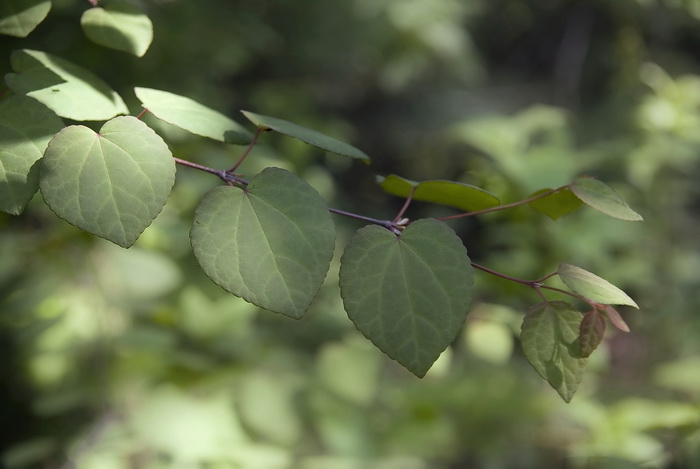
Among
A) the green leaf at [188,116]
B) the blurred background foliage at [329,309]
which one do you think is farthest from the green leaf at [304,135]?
the blurred background foliage at [329,309]

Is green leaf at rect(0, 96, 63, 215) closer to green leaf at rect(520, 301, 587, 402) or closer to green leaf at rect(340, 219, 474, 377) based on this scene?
green leaf at rect(340, 219, 474, 377)

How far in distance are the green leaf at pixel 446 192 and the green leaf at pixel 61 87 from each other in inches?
8.9

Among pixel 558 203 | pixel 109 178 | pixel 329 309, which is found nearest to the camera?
pixel 109 178

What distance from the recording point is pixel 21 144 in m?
0.44

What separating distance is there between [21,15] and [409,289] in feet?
1.35

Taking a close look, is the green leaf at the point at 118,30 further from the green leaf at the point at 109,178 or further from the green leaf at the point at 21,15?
the green leaf at the point at 109,178

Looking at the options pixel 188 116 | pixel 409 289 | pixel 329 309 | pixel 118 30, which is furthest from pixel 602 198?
pixel 329 309

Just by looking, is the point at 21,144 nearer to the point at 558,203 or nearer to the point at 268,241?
the point at 268,241

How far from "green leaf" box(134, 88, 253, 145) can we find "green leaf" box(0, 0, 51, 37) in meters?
0.12

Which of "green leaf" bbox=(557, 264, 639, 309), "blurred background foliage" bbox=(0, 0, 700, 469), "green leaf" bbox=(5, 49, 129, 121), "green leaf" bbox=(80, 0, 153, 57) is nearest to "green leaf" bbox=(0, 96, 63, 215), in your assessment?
"green leaf" bbox=(5, 49, 129, 121)

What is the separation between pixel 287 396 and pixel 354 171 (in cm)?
177

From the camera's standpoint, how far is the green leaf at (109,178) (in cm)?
40

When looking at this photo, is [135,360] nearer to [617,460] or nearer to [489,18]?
[617,460]

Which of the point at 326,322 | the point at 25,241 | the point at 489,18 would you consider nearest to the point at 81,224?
the point at 25,241
